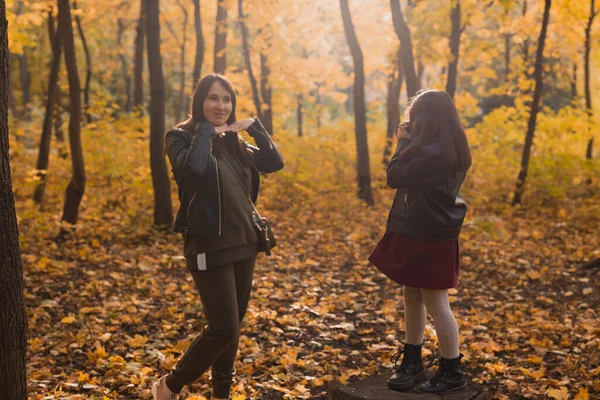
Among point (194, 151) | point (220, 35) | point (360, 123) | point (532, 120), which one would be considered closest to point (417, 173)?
point (194, 151)

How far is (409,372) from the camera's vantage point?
3672 millimetres

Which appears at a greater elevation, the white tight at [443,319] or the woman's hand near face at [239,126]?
the woman's hand near face at [239,126]

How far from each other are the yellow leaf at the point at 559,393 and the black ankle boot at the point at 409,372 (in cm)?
109

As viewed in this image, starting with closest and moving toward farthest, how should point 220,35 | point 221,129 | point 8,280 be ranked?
point 8,280
point 221,129
point 220,35

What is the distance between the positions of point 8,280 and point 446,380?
8.65ft

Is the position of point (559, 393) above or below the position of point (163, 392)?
below

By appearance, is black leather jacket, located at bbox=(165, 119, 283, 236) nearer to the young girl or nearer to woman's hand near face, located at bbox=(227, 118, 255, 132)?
woman's hand near face, located at bbox=(227, 118, 255, 132)

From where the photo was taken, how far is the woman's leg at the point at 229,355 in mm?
3430

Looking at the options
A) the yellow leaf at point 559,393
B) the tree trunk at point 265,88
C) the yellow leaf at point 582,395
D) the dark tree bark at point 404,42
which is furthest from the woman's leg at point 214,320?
the tree trunk at point 265,88

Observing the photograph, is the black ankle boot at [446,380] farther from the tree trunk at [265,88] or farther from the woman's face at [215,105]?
the tree trunk at [265,88]

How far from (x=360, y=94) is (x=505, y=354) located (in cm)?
869

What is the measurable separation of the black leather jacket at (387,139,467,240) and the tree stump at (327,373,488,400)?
102 centimetres

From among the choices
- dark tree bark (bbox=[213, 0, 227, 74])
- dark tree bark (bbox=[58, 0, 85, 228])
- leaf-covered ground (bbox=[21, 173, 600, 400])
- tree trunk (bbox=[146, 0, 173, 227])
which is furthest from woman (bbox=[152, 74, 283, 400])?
dark tree bark (bbox=[213, 0, 227, 74])

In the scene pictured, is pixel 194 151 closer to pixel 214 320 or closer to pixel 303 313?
pixel 214 320
